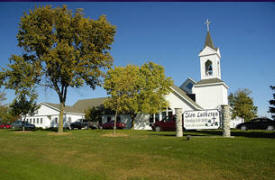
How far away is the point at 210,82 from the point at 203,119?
66.9 feet

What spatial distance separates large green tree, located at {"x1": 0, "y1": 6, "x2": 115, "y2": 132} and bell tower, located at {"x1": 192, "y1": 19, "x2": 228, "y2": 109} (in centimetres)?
1831

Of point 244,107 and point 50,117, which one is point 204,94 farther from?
point 50,117

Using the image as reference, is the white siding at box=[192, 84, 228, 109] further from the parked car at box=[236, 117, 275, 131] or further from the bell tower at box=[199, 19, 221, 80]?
the parked car at box=[236, 117, 275, 131]

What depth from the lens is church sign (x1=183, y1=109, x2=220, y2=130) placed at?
15.6 meters

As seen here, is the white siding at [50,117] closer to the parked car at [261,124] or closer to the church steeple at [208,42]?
the church steeple at [208,42]

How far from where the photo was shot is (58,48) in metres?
20.4

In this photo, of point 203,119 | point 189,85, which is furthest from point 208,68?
point 203,119

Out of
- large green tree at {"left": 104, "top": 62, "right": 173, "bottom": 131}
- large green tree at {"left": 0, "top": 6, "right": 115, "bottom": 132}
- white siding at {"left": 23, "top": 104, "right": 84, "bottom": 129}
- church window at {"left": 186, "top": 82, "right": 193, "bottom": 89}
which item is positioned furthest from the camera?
church window at {"left": 186, "top": 82, "right": 193, "bottom": 89}

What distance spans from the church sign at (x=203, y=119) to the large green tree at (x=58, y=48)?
10368 mm

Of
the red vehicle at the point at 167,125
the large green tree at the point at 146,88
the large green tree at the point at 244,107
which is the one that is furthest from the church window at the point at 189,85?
the red vehicle at the point at 167,125

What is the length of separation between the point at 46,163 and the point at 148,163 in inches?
159

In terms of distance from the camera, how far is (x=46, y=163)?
9.28m

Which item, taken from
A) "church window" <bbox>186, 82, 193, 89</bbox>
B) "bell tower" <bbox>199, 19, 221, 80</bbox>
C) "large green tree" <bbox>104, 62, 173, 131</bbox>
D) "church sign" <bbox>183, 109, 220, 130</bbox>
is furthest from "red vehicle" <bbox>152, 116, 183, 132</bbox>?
"church window" <bbox>186, 82, 193, 89</bbox>

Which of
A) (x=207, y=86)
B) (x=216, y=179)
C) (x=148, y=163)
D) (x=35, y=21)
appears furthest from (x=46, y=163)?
(x=207, y=86)
